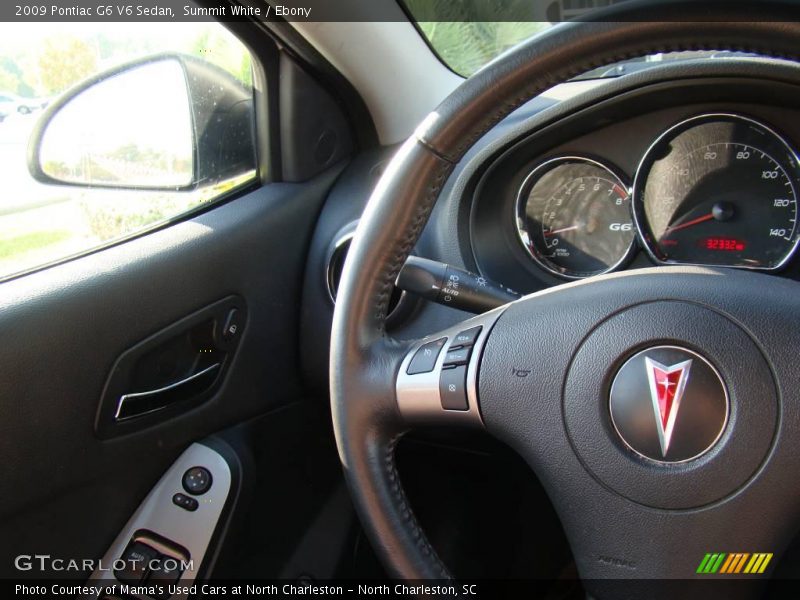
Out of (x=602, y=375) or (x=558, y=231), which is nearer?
(x=602, y=375)

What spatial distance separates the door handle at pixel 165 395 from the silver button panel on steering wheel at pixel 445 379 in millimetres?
658

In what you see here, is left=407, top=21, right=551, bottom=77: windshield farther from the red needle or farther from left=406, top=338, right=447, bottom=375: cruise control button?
left=406, top=338, right=447, bottom=375: cruise control button

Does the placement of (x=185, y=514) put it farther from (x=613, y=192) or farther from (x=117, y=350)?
(x=613, y=192)

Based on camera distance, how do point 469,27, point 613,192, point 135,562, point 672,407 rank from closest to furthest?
point 672,407 < point 135,562 < point 613,192 < point 469,27

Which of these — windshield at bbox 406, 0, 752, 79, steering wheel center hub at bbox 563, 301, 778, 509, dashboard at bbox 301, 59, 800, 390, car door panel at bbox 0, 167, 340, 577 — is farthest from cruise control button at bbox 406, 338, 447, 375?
windshield at bbox 406, 0, 752, 79

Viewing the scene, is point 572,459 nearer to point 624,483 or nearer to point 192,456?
point 624,483

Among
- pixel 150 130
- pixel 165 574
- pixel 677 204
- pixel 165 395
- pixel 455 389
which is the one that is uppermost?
pixel 150 130

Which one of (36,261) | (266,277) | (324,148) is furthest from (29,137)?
(324,148)

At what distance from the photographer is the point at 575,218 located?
177 centimetres

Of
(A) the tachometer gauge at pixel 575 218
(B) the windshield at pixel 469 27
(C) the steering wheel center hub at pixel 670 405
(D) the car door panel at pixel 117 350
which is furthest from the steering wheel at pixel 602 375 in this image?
(B) the windshield at pixel 469 27

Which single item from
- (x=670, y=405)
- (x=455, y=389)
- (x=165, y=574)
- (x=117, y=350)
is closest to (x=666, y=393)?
(x=670, y=405)

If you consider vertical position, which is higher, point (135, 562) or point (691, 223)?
point (691, 223)

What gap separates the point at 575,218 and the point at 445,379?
798mm

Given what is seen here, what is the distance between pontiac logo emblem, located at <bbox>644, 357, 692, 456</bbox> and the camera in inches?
38.6
